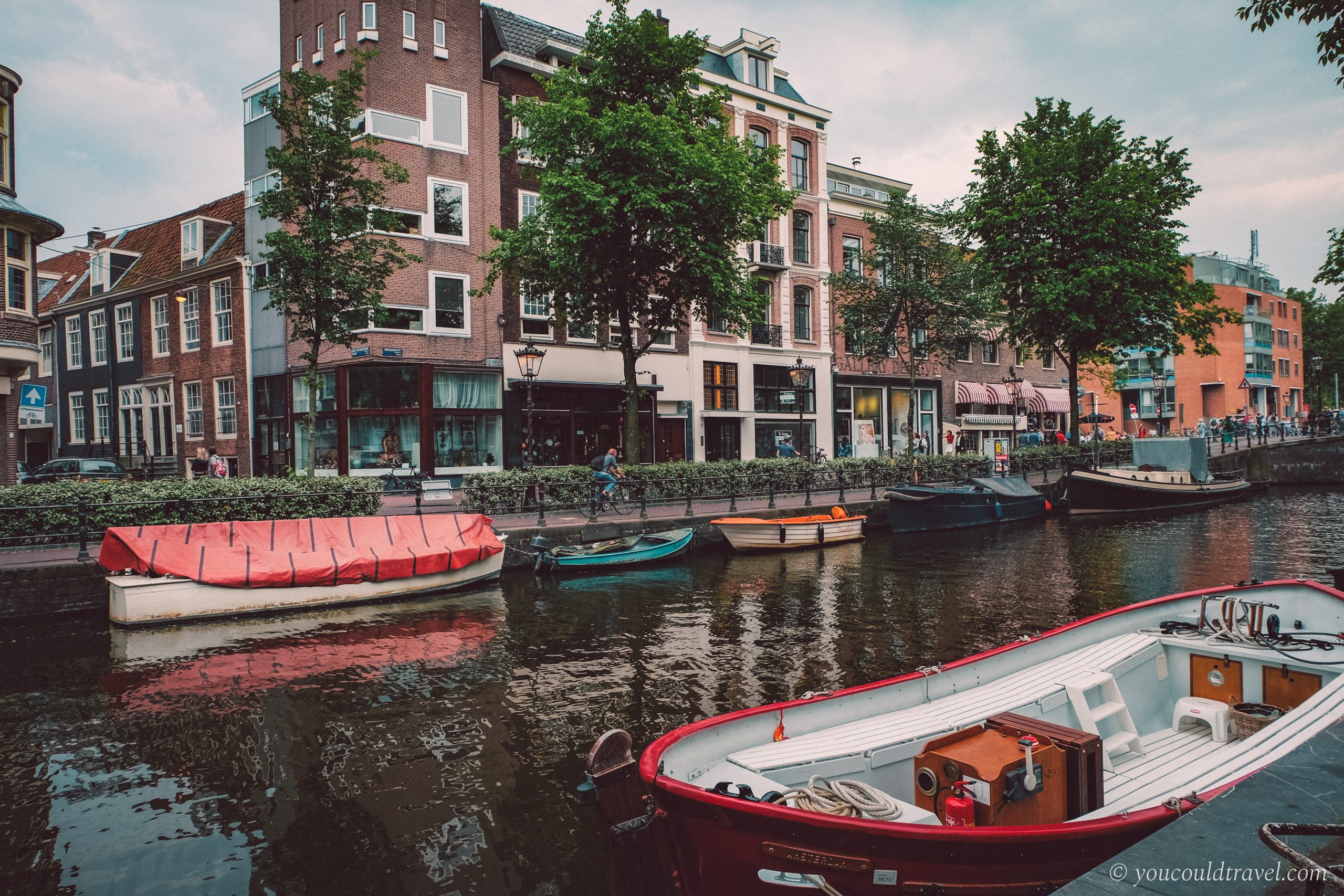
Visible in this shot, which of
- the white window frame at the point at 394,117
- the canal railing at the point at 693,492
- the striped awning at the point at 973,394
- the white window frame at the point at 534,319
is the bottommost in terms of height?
the canal railing at the point at 693,492

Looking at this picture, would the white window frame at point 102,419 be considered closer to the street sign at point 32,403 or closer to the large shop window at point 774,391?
the street sign at point 32,403

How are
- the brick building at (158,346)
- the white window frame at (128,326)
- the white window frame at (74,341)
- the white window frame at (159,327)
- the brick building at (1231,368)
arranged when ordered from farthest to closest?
1. the brick building at (1231,368)
2. the white window frame at (74,341)
3. the white window frame at (128,326)
4. the white window frame at (159,327)
5. the brick building at (158,346)

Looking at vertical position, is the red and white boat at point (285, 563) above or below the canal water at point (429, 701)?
above

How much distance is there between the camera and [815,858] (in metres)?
3.59

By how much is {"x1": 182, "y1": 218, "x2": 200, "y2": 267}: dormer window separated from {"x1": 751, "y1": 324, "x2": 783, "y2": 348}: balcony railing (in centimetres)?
2264

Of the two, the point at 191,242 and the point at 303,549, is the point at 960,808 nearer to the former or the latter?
the point at 303,549

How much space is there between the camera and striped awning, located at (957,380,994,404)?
138ft

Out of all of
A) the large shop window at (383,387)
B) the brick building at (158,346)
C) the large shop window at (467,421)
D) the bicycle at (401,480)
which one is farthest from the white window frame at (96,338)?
the large shop window at (467,421)

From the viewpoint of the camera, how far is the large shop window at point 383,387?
988 inches

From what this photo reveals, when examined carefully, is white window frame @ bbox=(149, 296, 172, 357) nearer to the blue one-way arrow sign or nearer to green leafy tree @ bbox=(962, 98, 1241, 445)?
the blue one-way arrow sign

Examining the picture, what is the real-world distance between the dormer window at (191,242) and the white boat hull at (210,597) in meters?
22.1

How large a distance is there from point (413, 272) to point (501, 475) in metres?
9.34

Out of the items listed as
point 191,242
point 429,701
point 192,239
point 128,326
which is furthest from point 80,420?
point 429,701

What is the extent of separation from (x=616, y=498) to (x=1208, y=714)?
15.8 metres
